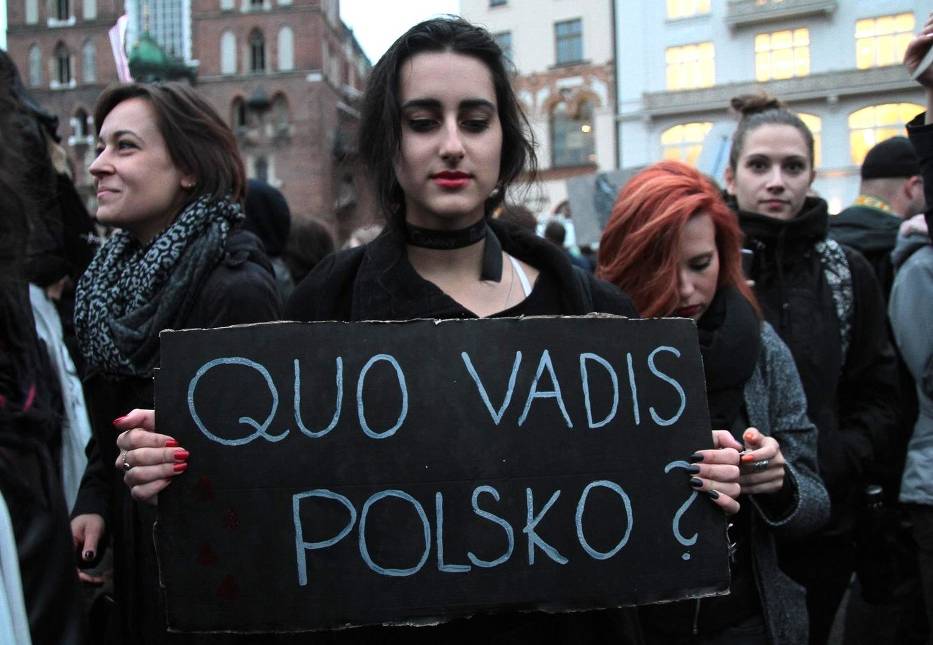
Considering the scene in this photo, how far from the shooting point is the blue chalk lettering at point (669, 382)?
1.62 m

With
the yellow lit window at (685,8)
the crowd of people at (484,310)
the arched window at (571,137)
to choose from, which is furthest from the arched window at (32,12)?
the crowd of people at (484,310)

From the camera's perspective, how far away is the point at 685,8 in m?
29.1

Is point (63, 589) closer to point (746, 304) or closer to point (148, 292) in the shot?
point (148, 292)

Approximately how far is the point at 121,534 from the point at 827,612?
2.15m

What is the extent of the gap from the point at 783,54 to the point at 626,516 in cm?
3079

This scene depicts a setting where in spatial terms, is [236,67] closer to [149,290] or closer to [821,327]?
[149,290]

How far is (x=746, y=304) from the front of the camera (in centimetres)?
233

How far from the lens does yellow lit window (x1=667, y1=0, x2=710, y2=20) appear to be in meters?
29.0

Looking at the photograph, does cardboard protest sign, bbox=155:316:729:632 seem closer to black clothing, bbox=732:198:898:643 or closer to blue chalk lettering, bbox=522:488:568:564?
blue chalk lettering, bbox=522:488:568:564

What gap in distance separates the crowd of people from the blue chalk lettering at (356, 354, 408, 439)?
0.71ft

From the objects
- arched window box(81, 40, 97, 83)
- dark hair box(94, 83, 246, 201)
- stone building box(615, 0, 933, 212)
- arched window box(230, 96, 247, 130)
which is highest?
arched window box(81, 40, 97, 83)

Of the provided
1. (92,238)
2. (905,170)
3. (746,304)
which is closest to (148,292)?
(746,304)

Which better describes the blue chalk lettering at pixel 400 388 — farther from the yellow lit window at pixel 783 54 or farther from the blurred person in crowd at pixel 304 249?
the yellow lit window at pixel 783 54

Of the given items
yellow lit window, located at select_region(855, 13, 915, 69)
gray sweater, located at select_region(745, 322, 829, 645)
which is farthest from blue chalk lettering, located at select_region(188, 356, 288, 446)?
yellow lit window, located at select_region(855, 13, 915, 69)
